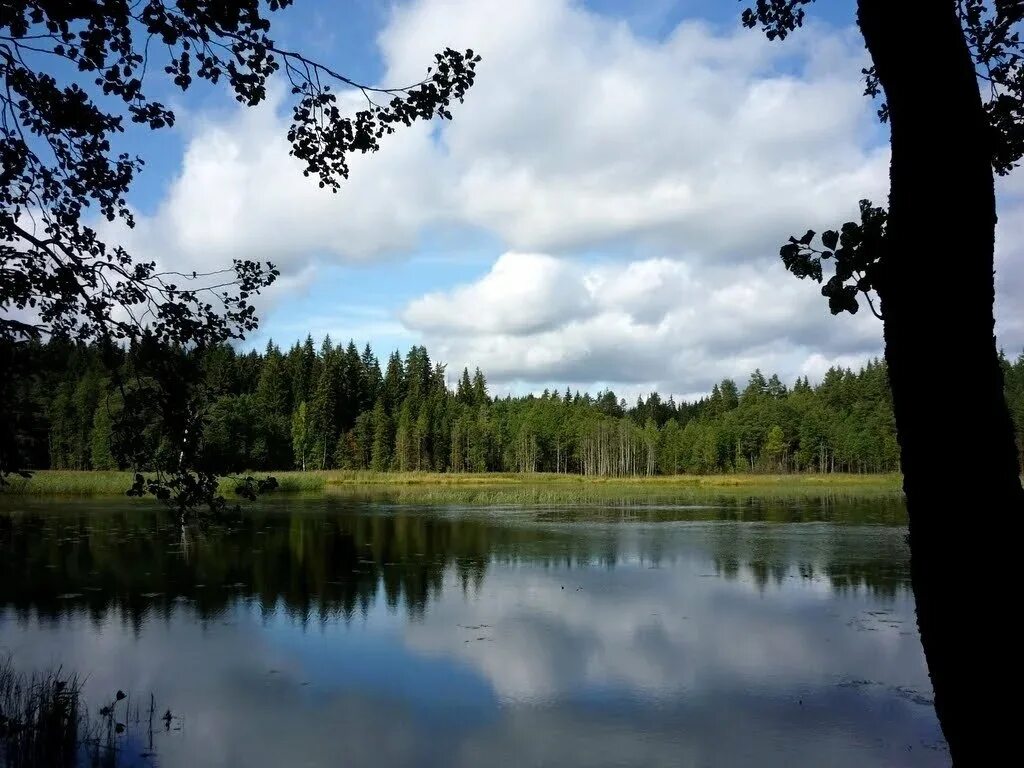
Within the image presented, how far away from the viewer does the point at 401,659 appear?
1334cm

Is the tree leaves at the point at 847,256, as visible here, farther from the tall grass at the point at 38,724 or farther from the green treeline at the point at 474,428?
the green treeline at the point at 474,428

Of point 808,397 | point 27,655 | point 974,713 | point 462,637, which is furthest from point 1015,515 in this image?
point 808,397

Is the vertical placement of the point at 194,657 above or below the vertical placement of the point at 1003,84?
below

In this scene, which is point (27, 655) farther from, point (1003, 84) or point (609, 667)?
point (1003, 84)

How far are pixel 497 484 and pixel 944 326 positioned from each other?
3030 inches

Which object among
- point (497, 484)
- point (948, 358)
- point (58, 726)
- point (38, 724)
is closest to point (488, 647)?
point (58, 726)

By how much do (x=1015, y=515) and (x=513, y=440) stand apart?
351 feet

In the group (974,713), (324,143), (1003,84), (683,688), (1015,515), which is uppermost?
(1003,84)

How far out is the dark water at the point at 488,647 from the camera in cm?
972

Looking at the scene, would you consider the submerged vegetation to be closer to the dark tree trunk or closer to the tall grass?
the tall grass

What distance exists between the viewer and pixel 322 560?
77.4ft

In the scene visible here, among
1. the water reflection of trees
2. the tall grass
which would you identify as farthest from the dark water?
the tall grass

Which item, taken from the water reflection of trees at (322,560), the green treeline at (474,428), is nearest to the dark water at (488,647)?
the water reflection of trees at (322,560)

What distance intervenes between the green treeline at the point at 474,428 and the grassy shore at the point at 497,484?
9.66 metres
